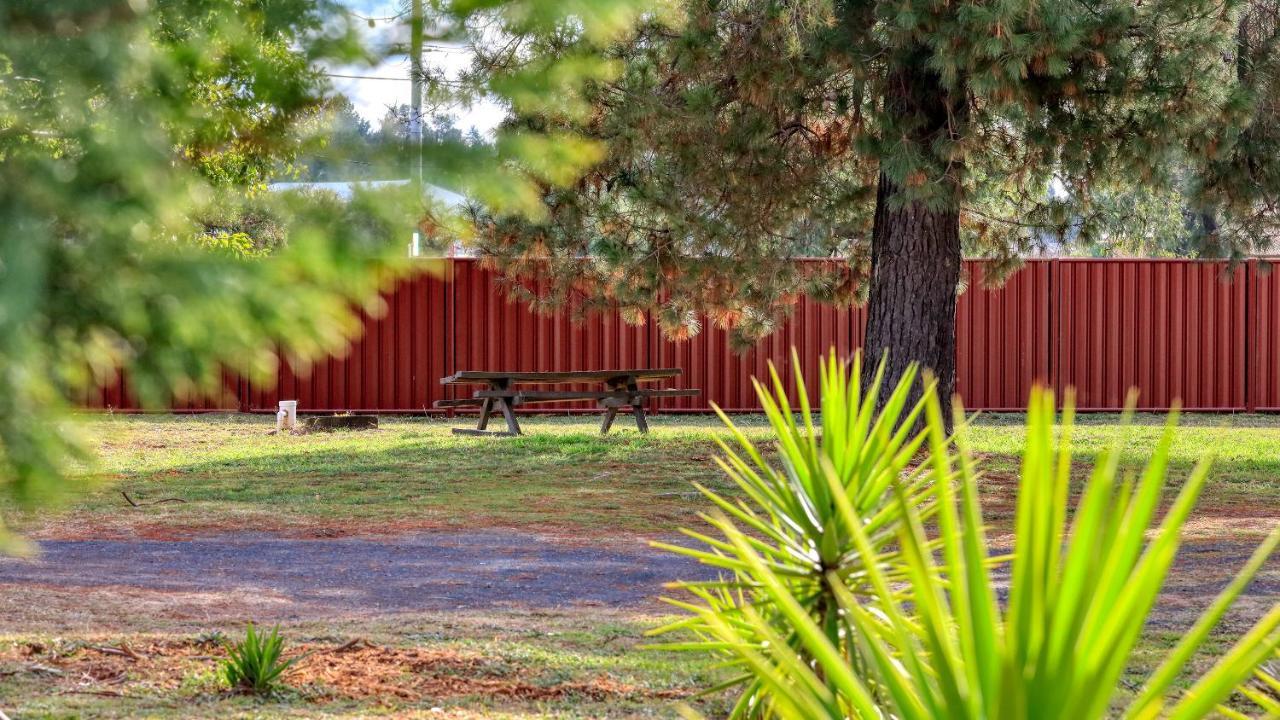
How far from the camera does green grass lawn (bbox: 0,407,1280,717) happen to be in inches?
145

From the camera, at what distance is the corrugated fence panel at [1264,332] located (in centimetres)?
1750

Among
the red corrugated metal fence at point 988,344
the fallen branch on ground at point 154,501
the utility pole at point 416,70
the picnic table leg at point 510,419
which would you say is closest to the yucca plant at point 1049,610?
the utility pole at point 416,70

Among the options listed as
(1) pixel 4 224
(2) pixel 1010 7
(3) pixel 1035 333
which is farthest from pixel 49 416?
(3) pixel 1035 333

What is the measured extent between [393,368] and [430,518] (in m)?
8.94

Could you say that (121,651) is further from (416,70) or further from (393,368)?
(393,368)

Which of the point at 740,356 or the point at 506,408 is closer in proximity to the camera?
the point at 506,408

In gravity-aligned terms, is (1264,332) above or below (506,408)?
above

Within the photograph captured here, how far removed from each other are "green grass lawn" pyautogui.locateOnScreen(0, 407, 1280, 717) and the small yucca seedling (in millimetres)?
65

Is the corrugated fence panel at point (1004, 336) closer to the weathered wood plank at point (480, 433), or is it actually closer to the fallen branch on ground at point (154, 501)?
the weathered wood plank at point (480, 433)

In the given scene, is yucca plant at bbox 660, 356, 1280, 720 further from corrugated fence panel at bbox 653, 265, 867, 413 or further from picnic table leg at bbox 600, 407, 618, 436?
corrugated fence panel at bbox 653, 265, 867, 413

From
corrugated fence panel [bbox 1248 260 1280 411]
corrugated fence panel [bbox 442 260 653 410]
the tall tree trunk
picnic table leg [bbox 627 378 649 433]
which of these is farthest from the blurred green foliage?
corrugated fence panel [bbox 1248 260 1280 411]

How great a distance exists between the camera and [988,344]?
17.4 metres

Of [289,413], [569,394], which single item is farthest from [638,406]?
[289,413]

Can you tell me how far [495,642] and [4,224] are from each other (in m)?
3.26
